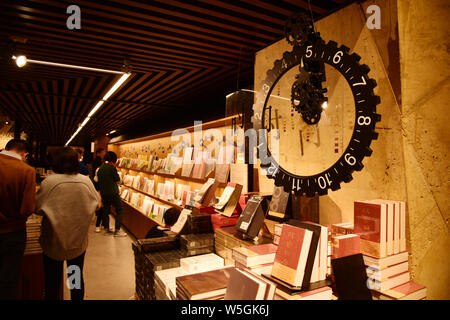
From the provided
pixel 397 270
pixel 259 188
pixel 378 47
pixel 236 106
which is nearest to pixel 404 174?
pixel 397 270

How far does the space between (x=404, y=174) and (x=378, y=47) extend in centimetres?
83

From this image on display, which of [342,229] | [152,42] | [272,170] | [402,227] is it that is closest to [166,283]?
[272,170]

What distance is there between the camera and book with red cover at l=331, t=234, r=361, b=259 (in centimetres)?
135

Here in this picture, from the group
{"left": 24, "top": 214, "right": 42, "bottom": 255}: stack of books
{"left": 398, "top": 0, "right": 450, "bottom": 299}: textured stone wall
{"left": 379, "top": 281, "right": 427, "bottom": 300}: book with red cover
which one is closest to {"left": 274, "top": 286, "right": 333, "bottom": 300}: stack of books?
{"left": 379, "top": 281, "right": 427, "bottom": 300}: book with red cover

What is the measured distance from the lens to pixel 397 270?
54.6 inches

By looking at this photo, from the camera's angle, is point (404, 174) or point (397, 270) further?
point (404, 174)

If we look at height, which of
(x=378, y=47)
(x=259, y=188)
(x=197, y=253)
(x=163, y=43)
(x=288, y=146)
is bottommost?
(x=197, y=253)

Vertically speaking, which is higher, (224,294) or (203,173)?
(203,173)

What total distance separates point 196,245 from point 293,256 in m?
1.13

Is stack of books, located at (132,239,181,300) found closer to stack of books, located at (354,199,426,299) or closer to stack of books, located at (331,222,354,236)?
stack of books, located at (331,222,354,236)

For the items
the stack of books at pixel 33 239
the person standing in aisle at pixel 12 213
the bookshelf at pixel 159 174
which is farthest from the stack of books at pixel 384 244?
the stack of books at pixel 33 239

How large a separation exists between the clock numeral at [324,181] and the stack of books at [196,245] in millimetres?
1141
